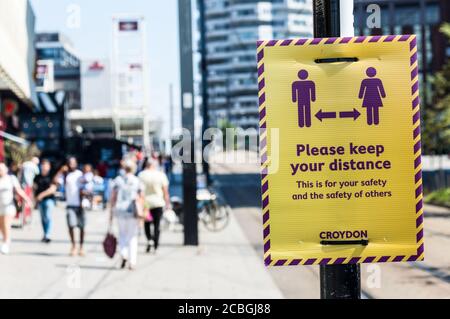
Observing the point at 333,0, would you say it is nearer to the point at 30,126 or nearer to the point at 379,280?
the point at 379,280

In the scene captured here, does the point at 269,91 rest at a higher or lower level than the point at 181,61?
lower

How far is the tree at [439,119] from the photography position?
25.5 metres

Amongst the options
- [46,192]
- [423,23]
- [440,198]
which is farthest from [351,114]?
[423,23]

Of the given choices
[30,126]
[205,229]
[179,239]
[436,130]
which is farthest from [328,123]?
[30,126]

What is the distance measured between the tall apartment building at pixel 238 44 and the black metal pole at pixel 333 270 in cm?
15204

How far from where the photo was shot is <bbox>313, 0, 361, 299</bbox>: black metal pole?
152 inches

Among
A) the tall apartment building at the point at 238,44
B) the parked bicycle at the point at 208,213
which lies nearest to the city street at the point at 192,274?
the parked bicycle at the point at 208,213

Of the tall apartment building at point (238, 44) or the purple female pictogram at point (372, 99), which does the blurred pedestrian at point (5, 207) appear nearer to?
the purple female pictogram at point (372, 99)

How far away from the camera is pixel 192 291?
9.33 metres

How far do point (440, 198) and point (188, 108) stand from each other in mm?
13824

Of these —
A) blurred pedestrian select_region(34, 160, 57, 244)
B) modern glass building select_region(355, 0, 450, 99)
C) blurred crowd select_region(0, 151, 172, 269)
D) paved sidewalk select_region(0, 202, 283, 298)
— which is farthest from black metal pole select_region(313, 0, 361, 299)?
modern glass building select_region(355, 0, 450, 99)

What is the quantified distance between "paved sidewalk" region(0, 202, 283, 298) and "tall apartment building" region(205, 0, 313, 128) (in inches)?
5591

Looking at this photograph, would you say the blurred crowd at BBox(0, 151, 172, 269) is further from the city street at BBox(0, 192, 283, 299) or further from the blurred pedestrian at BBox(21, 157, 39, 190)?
the blurred pedestrian at BBox(21, 157, 39, 190)

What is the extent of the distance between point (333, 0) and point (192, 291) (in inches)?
239
